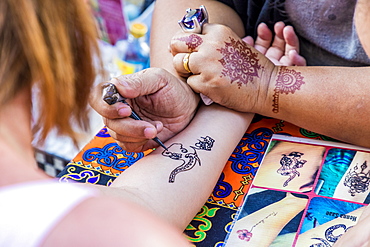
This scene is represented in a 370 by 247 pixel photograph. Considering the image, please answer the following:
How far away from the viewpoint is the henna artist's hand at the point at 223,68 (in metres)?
1.13

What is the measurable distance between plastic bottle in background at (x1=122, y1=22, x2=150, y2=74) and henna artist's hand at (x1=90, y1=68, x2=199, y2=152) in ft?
3.44

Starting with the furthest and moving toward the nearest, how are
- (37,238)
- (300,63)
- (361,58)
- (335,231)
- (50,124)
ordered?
(300,63)
(361,58)
(335,231)
(50,124)
(37,238)

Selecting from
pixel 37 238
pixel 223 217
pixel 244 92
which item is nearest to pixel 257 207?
pixel 223 217

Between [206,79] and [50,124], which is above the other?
[50,124]

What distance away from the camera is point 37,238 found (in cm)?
43

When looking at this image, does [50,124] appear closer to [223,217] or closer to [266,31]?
[223,217]

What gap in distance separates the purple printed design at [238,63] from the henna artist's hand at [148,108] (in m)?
0.11

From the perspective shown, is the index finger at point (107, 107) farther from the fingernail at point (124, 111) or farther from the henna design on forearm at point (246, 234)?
the henna design on forearm at point (246, 234)

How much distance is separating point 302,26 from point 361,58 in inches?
7.5

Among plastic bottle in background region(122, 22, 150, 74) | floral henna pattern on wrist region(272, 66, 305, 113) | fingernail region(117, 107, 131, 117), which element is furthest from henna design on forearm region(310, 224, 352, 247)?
plastic bottle in background region(122, 22, 150, 74)

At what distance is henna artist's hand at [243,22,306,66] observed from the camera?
131 centimetres

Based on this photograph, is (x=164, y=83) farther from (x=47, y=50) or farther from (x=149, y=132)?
(x=47, y=50)

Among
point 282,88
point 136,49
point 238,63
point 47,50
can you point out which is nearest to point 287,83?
point 282,88

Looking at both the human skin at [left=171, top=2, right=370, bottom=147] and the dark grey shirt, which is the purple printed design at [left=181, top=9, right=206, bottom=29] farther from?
the dark grey shirt
